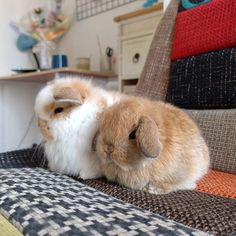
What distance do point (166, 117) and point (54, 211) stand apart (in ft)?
1.02

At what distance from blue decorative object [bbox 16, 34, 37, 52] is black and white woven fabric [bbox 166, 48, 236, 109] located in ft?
6.00

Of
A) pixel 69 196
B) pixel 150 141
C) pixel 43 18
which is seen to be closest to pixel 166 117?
pixel 150 141

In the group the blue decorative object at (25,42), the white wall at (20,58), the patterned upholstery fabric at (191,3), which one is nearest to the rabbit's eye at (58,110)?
the patterned upholstery fabric at (191,3)

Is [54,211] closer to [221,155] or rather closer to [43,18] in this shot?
[221,155]

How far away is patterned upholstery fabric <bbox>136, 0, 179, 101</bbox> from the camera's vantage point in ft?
3.56

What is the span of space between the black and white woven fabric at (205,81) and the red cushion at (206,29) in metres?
0.03

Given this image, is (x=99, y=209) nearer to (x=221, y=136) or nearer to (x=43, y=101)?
(x=43, y=101)

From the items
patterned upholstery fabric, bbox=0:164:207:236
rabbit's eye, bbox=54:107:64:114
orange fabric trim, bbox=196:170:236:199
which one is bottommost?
orange fabric trim, bbox=196:170:236:199

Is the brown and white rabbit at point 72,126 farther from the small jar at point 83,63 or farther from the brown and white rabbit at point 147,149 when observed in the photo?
the small jar at point 83,63

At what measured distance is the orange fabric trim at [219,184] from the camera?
24.2 inches

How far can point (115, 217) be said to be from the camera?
1.35 ft

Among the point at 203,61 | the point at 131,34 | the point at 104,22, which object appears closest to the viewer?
the point at 203,61

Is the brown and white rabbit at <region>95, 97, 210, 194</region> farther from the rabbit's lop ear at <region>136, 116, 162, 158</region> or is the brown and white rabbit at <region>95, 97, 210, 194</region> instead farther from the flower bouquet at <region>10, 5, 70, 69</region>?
the flower bouquet at <region>10, 5, 70, 69</region>

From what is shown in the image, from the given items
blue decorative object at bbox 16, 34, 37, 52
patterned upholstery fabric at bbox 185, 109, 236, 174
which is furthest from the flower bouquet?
patterned upholstery fabric at bbox 185, 109, 236, 174
